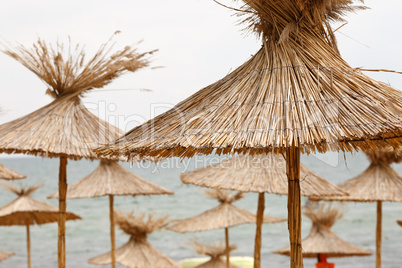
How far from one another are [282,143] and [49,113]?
2939 millimetres

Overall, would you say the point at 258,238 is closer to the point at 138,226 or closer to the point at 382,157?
the point at 382,157

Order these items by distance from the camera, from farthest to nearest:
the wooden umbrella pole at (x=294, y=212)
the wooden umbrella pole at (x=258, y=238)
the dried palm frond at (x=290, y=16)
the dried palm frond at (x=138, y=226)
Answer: the dried palm frond at (x=138, y=226) < the wooden umbrella pole at (x=258, y=238) < the dried palm frond at (x=290, y=16) < the wooden umbrella pole at (x=294, y=212)

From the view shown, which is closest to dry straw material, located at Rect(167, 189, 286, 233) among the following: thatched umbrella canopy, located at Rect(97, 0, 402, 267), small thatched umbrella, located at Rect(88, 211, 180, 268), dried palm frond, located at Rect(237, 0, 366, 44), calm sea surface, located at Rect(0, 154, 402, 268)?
small thatched umbrella, located at Rect(88, 211, 180, 268)

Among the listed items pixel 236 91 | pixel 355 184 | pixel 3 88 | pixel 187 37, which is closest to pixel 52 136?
pixel 236 91

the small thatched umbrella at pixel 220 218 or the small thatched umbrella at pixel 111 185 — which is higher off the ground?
the small thatched umbrella at pixel 111 185

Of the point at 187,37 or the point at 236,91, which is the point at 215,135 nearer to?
the point at 236,91

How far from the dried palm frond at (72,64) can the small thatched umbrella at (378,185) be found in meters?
3.16

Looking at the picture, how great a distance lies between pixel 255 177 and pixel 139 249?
3.51 meters

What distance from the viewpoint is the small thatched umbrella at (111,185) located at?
7.68m

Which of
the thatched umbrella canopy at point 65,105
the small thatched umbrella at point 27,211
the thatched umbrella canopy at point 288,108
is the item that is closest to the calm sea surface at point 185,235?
the small thatched umbrella at point 27,211

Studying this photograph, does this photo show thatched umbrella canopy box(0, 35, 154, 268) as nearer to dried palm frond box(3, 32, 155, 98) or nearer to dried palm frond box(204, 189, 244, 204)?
dried palm frond box(3, 32, 155, 98)

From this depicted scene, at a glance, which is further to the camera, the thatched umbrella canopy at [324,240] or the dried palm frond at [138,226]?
the dried palm frond at [138,226]

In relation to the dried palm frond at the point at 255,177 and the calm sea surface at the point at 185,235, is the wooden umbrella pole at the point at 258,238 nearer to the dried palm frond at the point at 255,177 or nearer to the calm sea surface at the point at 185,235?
the dried palm frond at the point at 255,177

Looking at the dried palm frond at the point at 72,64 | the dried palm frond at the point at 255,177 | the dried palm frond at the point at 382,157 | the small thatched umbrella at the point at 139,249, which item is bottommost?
the small thatched umbrella at the point at 139,249
